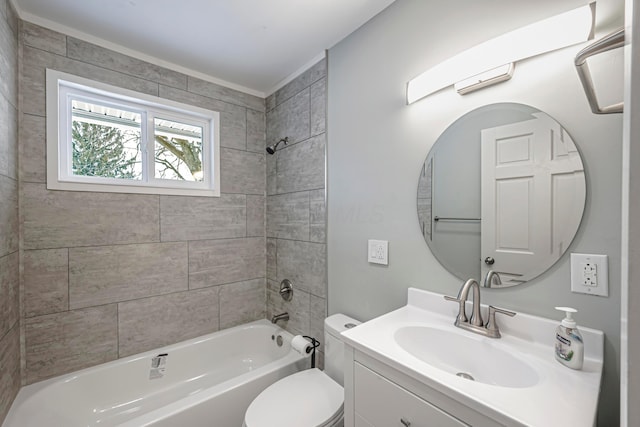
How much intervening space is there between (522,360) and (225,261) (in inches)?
80.4

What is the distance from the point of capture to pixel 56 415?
1.48 meters

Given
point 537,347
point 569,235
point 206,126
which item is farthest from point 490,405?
point 206,126

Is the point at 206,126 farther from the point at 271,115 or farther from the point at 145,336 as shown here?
the point at 145,336

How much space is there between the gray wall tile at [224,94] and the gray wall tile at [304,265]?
1292mm

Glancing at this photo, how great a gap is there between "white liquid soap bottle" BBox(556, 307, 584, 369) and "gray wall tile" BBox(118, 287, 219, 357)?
7.07 feet

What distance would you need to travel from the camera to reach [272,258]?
7.99ft

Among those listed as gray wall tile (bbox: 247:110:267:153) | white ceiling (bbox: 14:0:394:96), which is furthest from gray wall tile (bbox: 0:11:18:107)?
gray wall tile (bbox: 247:110:267:153)

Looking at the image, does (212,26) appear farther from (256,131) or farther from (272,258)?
(272,258)

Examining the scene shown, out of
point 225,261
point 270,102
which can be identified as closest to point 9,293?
point 225,261

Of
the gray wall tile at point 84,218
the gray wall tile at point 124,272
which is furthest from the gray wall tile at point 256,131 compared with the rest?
the gray wall tile at point 124,272

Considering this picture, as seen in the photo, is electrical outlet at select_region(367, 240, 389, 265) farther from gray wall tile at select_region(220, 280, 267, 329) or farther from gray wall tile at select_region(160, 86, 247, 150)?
gray wall tile at select_region(160, 86, 247, 150)

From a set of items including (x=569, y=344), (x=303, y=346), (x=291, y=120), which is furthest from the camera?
(x=291, y=120)

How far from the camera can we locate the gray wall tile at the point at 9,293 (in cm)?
126

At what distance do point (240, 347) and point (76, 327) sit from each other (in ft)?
3.72
